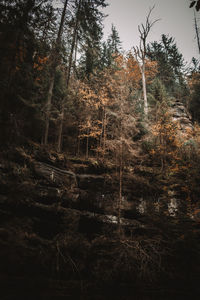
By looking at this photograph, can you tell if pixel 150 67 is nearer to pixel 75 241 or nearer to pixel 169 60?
pixel 169 60

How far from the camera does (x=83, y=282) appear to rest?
21.2 ft

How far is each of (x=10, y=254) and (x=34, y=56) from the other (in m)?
7.77

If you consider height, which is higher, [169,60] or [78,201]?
[169,60]

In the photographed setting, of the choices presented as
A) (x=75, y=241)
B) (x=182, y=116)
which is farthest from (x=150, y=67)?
(x=75, y=241)

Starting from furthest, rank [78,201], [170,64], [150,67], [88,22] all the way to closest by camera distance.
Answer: [170,64] < [150,67] < [88,22] < [78,201]

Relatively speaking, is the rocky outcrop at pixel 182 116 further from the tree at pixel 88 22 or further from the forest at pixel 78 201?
the tree at pixel 88 22

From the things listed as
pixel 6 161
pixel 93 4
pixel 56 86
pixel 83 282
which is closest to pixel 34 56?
pixel 6 161

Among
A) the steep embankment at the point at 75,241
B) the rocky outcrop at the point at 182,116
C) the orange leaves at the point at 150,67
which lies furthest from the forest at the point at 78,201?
the orange leaves at the point at 150,67

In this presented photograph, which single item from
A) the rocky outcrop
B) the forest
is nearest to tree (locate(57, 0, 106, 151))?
the forest

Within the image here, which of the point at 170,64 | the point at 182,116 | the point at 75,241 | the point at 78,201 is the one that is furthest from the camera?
the point at 170,64

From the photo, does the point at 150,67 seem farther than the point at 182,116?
Yes

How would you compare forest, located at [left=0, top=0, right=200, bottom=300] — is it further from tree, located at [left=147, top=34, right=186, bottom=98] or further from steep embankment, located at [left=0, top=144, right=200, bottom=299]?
tree, located at [left=147, top=34, right=186, bottom=98]

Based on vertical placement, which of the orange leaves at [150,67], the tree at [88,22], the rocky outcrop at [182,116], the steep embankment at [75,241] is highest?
the orange leaves at [150,67]

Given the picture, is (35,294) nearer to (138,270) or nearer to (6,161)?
(138,270)
